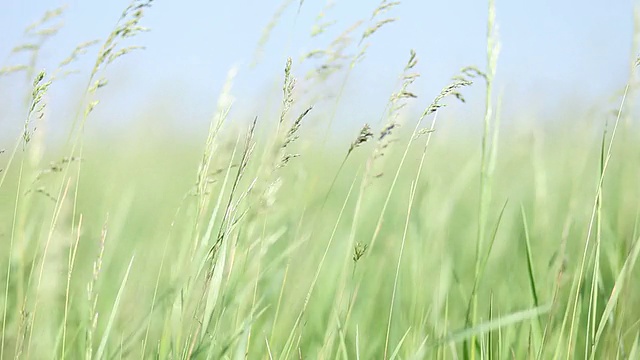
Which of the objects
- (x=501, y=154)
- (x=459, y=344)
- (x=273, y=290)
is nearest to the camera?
(x=459, y=344)

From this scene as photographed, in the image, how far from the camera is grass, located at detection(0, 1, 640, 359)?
1.12 m

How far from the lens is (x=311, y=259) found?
1564 millimetres

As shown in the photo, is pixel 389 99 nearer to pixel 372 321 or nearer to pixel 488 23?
pixel 488 23

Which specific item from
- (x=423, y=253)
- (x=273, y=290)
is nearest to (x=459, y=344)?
(x=423, y=253)

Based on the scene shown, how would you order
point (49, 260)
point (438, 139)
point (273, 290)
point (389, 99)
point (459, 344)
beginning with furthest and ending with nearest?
point (438, 139) → point (273, 290) → point (459, 344) → point (49, 260) → point (389, 99)

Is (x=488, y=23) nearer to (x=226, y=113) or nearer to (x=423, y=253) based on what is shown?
(x=226, y=113)

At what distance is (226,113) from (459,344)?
→ 723 millimetres

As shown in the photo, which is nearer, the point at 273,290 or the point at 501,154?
the point at 273,290

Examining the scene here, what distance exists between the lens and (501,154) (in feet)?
10.2

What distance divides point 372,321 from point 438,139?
2.56 ft

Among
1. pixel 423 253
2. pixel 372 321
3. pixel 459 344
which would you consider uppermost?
pixel 423 253

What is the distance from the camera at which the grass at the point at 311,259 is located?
1.12m

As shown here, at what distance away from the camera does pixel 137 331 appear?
1.18 m

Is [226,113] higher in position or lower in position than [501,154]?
higher
